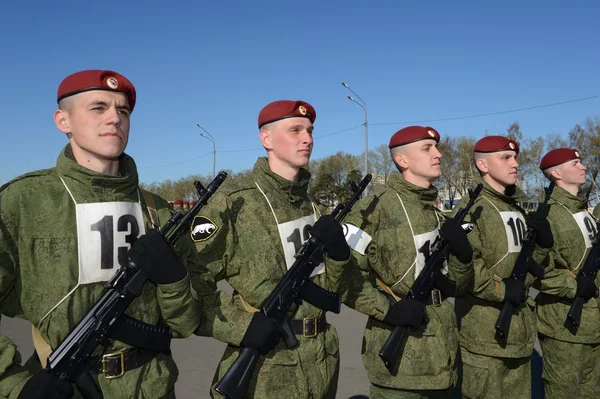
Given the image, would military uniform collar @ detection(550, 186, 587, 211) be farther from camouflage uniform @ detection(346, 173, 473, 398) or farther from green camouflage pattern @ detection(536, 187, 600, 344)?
camouflage uniform @ detection(346, 173, 473, 398)

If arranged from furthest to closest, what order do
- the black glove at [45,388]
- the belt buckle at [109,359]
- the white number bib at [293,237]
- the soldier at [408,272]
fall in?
the soldier at [408,272]
the white number bib at [293,237]
the belt buckle at [109,359]
the black glove at [45,388]

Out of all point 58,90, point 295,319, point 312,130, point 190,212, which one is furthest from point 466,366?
point 58,90

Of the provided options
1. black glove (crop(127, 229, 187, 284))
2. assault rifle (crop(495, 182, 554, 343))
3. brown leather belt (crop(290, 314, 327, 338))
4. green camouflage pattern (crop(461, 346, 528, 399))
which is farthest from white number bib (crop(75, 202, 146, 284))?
green camouflage pattern (crop(461, 346, 528, 399))

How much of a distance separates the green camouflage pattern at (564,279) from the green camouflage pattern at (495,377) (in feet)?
2.68

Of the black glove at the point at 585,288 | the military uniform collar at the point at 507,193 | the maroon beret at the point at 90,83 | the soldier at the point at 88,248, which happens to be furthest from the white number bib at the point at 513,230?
the maroon beret at the point at 90,83

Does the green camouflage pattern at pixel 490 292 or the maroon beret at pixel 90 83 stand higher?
the maroon beret at pixel 90 83

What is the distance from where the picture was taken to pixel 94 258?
215cm

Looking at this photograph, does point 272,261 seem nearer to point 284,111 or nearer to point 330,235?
point 330,235

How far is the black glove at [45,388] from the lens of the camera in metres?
1.82

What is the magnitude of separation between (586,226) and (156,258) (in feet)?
14.5

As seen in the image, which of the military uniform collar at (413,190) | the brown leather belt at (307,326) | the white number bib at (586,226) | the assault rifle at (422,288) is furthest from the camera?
the white number bib at (586,226)

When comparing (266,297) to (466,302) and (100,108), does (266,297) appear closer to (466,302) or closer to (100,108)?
(100,108)

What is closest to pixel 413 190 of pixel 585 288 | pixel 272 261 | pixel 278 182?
pixel 278 182

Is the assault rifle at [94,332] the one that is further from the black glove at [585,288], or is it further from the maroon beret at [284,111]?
the black glove at [585,288]
